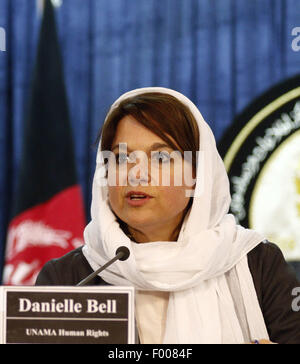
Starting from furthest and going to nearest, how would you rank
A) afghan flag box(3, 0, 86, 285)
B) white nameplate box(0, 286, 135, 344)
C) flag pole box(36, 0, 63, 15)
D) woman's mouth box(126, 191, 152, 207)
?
flag pole box(36, 0, 63, 15) < afghan flag box(3, 0, 86, 285) < woman's mouth box(126, 191, 152, 207) < white nameplate box(0, 286, 135, 344)

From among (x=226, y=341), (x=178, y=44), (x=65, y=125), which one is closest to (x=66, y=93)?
(x=65, y=125)

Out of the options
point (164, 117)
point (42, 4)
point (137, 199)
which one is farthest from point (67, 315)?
point (42, 4)

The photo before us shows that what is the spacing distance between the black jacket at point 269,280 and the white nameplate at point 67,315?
476mm

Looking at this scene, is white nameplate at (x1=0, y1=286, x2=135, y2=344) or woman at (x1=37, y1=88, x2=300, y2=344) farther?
woman at (x1=37, y1=88, x2=300, y2=344)

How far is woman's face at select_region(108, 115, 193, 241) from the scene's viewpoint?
150 cm

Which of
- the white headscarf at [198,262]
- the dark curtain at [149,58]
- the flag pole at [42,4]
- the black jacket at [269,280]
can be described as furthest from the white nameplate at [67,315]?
the flag pole at [42,4]

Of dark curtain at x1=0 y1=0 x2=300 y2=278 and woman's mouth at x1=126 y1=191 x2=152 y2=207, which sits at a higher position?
dark curtain at x1=0 y1=0 x2=300 y2=278

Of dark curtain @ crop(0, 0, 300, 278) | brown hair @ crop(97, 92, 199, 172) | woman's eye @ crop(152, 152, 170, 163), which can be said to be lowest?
woman's eye @ crop(152, 152, 170, 163)

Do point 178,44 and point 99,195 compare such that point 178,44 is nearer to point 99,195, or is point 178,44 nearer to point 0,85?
point 0,85

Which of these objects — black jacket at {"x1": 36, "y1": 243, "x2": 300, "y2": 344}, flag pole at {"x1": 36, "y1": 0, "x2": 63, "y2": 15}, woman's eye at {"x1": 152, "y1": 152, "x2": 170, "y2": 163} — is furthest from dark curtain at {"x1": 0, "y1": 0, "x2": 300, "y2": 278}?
woman's eye at {"x1": 152, "y1": 152, "x2": 170, "y2": 163}

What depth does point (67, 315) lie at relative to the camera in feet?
3.70

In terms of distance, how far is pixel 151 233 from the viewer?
1.60 metres

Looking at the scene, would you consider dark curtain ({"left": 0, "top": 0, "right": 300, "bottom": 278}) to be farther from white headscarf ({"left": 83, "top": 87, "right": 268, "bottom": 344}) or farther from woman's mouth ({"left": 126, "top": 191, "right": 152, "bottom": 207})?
woman's mouth ({"left": 126, "top": 191, "right": 152, "bottom": 207})

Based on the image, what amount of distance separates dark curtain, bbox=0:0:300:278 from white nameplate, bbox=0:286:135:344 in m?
1.86
